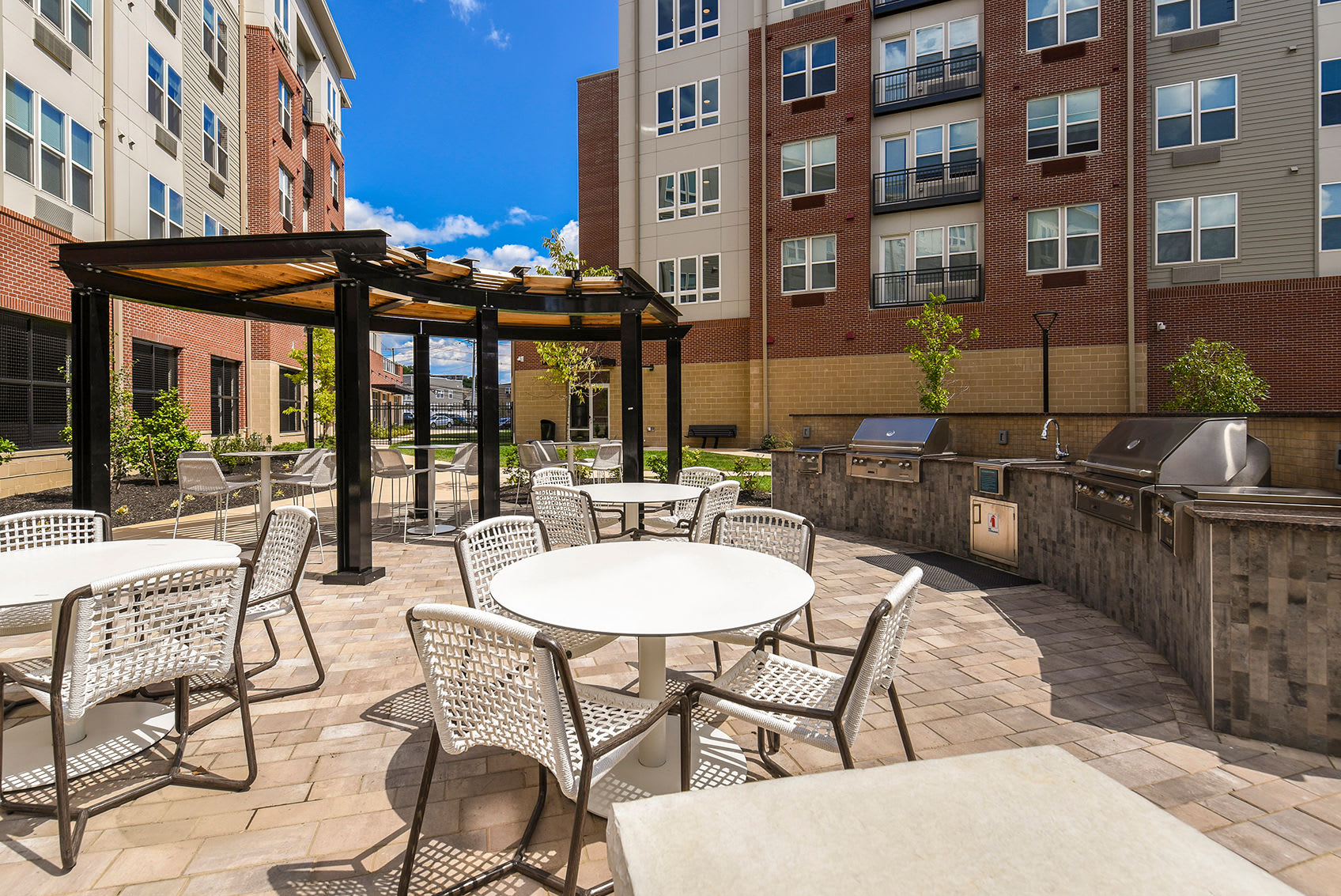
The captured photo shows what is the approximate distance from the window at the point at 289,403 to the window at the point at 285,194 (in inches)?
196

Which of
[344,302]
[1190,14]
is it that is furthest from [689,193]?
[344,302]

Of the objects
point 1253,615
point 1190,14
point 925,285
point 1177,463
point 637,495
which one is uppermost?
point 1190,14

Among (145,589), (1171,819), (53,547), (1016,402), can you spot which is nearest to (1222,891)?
(1171,819)

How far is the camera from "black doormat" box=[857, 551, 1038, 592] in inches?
208

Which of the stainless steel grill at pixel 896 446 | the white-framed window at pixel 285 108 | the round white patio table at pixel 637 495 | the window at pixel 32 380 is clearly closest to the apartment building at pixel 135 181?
the window at pixel 32 380

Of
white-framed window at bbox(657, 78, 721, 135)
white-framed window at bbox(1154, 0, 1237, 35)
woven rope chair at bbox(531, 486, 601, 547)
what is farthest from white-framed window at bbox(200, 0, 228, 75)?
white-framed window at bbox(1154, 0, 1237, 35)

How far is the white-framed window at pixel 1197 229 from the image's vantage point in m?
15.0

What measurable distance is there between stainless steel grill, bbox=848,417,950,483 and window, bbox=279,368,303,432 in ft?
57.5

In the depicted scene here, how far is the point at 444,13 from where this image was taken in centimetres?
1872

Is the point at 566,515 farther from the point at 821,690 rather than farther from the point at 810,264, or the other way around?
the point at 810,264

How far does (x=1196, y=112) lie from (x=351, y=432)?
2003 centimetres

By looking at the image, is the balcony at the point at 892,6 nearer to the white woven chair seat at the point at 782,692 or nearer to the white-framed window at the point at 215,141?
the white-framed window at the point at 215,141

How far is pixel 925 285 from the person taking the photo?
17.1 m

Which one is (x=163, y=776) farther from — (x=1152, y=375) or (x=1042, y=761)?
(x=1152, y=375)
